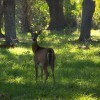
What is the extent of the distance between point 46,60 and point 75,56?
6.57 meters

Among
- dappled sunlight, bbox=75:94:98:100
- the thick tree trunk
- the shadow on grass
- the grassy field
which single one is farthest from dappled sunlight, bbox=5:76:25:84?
the thick tree trunk

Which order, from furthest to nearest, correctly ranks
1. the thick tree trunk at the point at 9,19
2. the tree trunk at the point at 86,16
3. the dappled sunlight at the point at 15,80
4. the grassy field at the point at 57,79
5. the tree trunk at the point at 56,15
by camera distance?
the tree trunk at the point at 56,15
the tree trunk at the point at 86,16
the thick tree trunk at the point at 9,19
the dappled sunlight at the point at 15,80
the grassy field at the point at 57,79

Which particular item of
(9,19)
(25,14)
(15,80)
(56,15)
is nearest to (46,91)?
(15,80)

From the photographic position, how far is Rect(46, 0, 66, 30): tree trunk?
3968cm

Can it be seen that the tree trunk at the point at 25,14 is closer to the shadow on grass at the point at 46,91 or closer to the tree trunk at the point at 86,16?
Result: the tree trunk at the point at 86,16

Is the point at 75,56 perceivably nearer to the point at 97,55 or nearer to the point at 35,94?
the point at 97,55

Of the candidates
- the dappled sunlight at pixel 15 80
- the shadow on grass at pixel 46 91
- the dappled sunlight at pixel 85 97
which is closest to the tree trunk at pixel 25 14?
the dappled sunlight at pixel 15 80

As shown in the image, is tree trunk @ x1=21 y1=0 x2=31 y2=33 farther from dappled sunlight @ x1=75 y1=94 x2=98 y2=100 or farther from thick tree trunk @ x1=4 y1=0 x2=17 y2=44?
dappled sunlight @ x1=75 y1=94 x2=98 y2=100

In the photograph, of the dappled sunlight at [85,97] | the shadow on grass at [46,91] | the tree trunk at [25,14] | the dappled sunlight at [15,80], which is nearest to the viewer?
the dappled sunlight at [85,97]

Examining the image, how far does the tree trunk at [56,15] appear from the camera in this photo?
39678 millimetres

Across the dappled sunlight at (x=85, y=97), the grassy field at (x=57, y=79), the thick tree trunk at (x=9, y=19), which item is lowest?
the grassy field at (x=57, y=79)

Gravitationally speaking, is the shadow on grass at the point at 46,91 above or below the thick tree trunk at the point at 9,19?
below

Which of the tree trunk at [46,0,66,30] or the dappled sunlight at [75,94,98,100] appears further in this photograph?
the tree trunk at [46,0,66,30]

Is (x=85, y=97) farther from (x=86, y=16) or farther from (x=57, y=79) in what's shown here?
(x=86, y=16)
